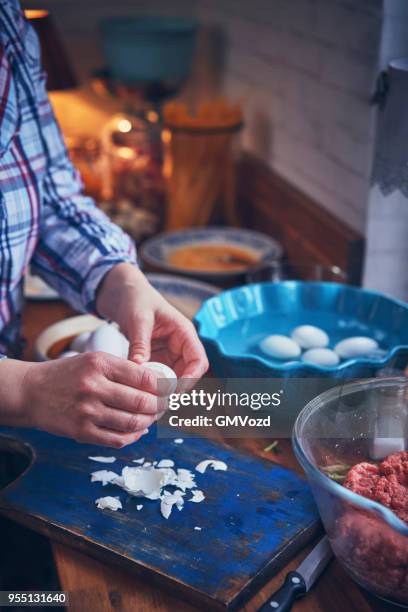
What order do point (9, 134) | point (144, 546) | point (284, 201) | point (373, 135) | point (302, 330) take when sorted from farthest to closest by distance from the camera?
point (284, 201) < point (373, 135) < point (302, 330) < point (9, 134) < point (144, 546)

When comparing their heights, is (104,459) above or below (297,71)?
below

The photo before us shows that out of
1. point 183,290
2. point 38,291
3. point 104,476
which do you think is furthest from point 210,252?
point 104,476

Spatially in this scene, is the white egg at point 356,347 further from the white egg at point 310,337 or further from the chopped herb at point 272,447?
the chopped herb at point 272,447

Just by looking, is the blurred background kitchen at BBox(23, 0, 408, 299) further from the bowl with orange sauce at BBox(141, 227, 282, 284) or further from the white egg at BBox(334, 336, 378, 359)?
the white egg at BBox(334, 336, 378, 359)

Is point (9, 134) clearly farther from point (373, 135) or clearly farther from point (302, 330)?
point (373, 135)

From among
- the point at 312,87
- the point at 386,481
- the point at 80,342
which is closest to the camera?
the point at 386,481

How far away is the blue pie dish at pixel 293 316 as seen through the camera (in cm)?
124

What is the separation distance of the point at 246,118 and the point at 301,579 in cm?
171

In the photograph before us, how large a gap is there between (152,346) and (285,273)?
0.53 m

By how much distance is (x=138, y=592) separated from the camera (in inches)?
33.8

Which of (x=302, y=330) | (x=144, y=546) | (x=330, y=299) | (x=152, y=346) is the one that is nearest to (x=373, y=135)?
(x=330, y=299)

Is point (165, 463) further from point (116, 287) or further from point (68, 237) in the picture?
point (68, 237)

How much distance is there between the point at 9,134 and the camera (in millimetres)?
1111

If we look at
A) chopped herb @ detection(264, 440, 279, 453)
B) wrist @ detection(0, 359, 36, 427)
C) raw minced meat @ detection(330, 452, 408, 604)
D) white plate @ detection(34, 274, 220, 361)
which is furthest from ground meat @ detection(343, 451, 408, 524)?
white plate @ detection(34, 274, 220, 361)
